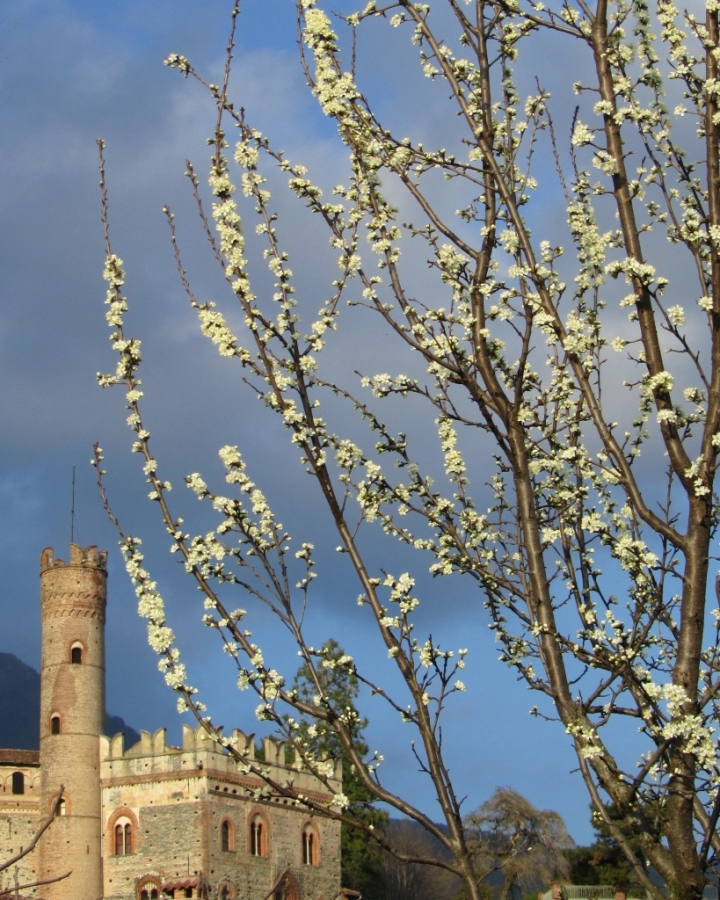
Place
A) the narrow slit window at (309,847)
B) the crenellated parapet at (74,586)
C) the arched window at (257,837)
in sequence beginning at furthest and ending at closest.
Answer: the narrow slit window at (309,847) < the crenellated parapet at (74,586) < the arched window at (257,837)

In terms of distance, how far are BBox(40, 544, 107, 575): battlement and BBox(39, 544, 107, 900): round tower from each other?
0.12ft

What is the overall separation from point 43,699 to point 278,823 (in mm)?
9930

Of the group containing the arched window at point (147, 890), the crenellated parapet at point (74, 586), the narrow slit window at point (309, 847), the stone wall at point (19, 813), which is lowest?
the arched window at point (147, 890)

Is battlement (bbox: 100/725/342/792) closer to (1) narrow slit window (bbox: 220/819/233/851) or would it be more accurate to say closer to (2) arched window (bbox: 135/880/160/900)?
(1) narrow slit window (bbox: 220/819/233/851)

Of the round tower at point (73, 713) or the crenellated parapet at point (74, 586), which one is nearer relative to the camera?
the round tower at point (73, 713)

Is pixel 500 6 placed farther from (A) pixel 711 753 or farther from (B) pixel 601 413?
(A) pixel 711 753

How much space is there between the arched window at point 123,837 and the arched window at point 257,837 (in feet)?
14.4

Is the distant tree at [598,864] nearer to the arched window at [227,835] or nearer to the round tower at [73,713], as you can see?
the arched window at [227,835]

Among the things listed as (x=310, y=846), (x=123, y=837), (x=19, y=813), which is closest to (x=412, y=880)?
(x=310, y=846)

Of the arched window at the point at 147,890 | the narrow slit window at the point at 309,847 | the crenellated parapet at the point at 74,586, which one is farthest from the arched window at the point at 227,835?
the crenellated parapet at the point at 74,586

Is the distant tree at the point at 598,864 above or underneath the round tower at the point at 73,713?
underneath

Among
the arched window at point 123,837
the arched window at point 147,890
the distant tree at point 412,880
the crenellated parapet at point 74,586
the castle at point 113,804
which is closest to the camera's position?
Answer: the arched window at point 147,890

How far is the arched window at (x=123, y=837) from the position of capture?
43312 mm

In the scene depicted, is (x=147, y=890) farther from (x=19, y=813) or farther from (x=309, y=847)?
(x=309, y=847)
